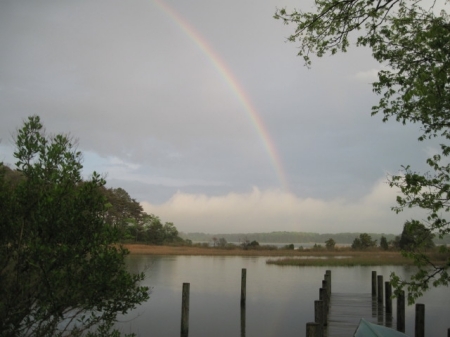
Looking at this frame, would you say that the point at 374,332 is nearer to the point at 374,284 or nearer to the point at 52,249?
the point at 52,249

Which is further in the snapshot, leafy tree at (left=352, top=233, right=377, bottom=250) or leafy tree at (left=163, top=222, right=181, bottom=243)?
leafy tree at (left=163, top=222, right=181, bottom=243)

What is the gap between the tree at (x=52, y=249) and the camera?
460cm

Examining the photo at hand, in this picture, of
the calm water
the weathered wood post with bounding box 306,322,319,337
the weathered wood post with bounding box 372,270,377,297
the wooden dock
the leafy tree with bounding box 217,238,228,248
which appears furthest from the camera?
the leafy tree with bounding box 217,238,228,248

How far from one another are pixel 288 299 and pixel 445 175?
1745 cm

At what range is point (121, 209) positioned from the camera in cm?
6406

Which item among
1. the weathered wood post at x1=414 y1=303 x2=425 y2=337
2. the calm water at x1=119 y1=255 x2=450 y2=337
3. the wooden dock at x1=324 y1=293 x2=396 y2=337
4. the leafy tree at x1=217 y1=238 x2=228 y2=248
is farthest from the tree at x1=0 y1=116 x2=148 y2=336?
the leafy tree at x1=217 y1=238 x2=228 y2=248

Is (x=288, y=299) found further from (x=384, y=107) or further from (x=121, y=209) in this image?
(x=121, y=209)

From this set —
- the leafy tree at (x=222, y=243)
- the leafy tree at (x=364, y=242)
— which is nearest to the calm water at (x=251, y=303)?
the leafy tree at (x=364, y=242)

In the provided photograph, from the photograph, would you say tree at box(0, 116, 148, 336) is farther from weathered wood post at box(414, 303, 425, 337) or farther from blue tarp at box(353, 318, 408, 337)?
weathered wood post at box(414, 303, 425, 337)

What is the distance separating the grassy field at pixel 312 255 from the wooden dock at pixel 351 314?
62.5 feet

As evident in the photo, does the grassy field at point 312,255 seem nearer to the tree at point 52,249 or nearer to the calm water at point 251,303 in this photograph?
the calm water at point 251,303

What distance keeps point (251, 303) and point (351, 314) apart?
21.7 feet

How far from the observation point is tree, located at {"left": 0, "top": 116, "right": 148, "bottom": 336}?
15.1 feet

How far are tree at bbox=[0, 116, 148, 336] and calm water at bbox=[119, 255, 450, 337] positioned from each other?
281 centimetres
